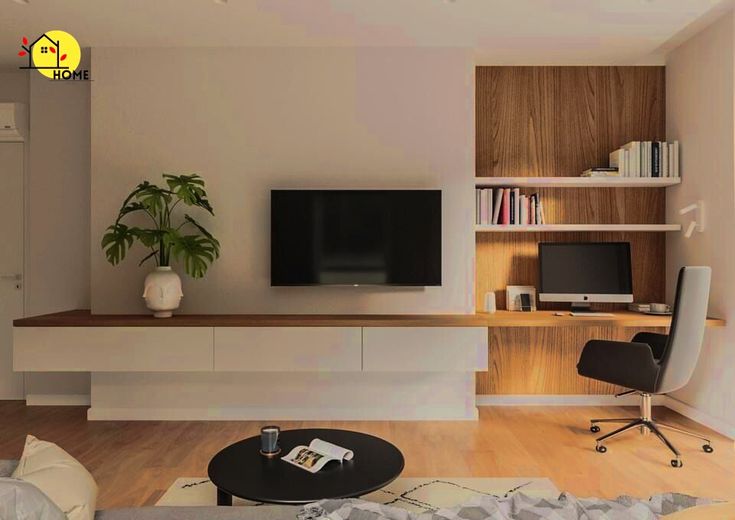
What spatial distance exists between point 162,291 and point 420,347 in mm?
1666

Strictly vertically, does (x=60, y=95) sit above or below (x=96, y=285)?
above

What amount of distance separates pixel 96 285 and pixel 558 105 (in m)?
3.58

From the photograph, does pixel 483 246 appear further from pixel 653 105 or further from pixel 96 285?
pixel 96 285

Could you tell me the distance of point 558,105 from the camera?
4.39 meters

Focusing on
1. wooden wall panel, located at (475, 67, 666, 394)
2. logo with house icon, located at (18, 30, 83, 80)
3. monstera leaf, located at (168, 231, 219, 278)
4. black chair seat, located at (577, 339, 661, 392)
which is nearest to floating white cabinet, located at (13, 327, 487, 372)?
monstera leaf, located at (168, 231, 219, 278)

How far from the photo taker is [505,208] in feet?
13.6

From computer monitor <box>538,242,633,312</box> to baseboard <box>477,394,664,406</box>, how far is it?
710 mm

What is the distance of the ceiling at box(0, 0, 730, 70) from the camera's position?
3.37 meters

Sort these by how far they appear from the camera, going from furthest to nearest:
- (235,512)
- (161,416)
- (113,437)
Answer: (161,416), (113,437), (235,512)

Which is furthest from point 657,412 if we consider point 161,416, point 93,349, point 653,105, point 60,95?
point 60,95

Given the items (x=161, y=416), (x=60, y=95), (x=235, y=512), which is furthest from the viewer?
(x=60, y=95)

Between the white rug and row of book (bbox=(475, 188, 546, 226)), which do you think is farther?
row of book (bbox=(475, 188, 546, 226))

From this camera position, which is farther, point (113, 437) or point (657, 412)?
point (657, 412)

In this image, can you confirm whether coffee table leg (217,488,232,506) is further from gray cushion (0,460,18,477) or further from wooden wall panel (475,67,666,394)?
wooden wall panel (475,67,666,394)
